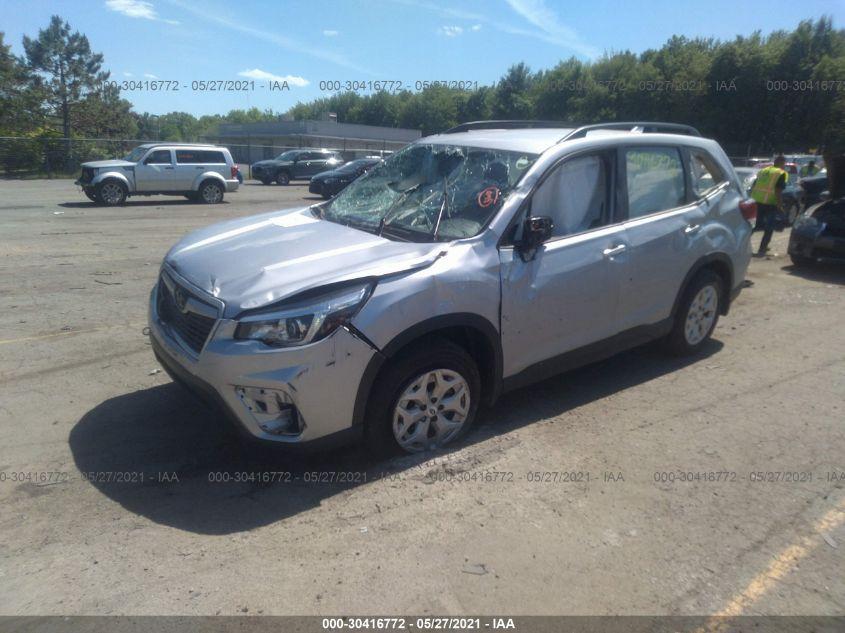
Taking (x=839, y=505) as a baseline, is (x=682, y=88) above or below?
above

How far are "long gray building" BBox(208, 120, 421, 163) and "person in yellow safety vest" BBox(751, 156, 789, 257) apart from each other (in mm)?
42647

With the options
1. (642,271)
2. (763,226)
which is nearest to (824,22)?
(763,226)

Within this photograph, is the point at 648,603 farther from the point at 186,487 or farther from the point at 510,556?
the point at 186,487

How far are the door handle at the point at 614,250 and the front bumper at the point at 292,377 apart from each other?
199cm

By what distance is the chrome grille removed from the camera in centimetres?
354

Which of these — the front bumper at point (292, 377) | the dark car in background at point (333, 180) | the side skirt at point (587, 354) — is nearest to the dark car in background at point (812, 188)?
the side skirt at point (587, 354)

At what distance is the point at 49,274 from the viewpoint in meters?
8.64

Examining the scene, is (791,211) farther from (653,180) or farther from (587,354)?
(587,354)

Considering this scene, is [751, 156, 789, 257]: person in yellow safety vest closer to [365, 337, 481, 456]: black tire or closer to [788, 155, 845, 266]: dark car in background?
[788, 155, 845, 266]: dark car in background

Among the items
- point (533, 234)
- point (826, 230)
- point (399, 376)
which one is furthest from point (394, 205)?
point (826, 230)

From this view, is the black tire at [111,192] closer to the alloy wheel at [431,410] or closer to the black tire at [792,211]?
the black tire at [792,211]

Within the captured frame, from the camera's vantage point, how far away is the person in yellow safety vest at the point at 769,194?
10.6m

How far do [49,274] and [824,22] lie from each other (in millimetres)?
48133

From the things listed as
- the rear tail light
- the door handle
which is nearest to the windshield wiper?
the door handle
